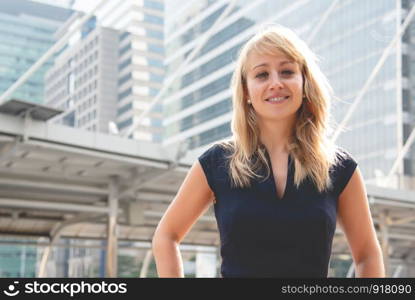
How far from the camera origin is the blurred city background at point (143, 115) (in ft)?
52.4

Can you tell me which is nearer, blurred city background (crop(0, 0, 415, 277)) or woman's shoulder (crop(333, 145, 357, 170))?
woman's shoulder (crop(333, 145, 357, 170))

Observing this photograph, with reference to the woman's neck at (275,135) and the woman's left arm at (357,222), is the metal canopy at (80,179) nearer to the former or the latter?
the woman's neck at (275,135)

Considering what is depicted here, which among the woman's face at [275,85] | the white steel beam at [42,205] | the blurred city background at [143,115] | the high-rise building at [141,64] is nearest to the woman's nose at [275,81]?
the woman's face at [275,85]

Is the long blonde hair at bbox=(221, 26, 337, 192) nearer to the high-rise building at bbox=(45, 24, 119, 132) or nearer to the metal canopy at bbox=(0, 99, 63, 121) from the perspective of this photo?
the metal canopy at bbox=(0, 99, 63, 121)

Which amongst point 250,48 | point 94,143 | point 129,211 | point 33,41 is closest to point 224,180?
point 250,48

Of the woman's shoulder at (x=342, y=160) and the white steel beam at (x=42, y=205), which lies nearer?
the woman's shoulder at (x=342, y=160)

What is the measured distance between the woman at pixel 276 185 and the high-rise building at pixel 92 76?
86609 millimetres

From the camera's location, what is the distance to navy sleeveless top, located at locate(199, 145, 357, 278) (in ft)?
4.62

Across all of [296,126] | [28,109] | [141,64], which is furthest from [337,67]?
[296,126]

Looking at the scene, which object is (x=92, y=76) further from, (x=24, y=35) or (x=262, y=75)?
(x=262, y=75)

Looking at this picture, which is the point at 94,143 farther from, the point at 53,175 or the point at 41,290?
the point at 41,290

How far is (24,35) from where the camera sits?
4728 centimetres

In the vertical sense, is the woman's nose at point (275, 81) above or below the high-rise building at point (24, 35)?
below

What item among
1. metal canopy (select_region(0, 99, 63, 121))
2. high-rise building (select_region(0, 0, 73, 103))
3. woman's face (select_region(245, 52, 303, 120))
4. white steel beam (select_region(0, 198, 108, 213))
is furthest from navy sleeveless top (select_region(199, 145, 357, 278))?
high-rise building (select_region(0, 0, 73, 103))
